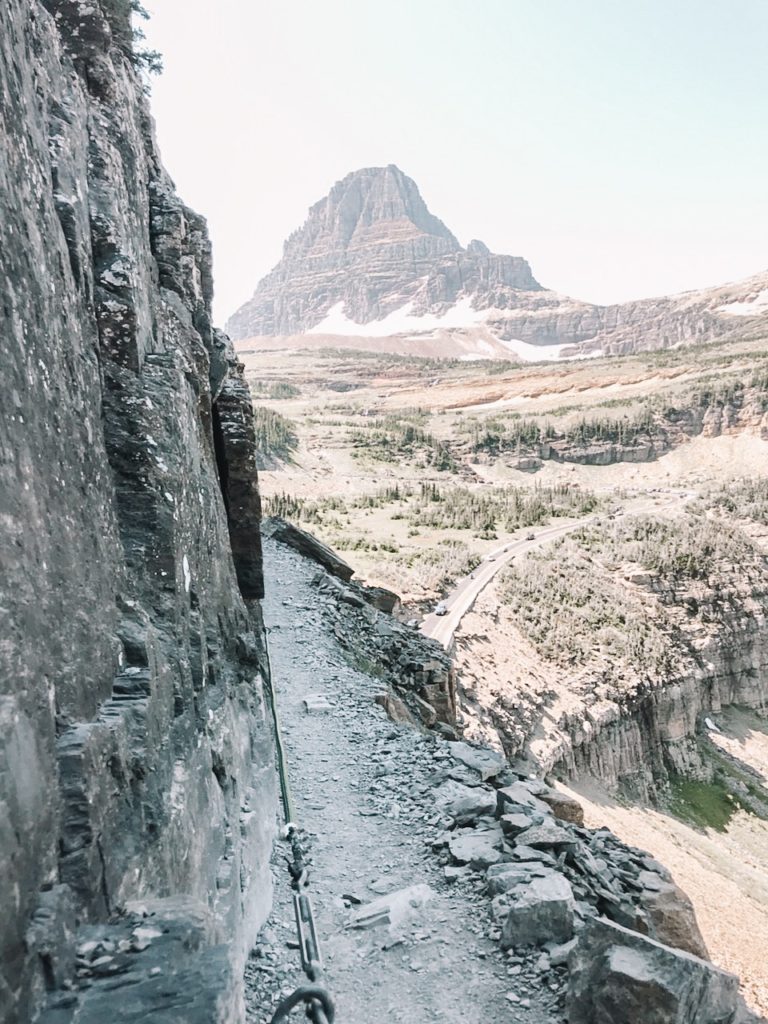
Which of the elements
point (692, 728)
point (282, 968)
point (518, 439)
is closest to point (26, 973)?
point (282, 968)

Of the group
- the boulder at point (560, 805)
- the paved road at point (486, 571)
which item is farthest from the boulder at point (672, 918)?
the paved road at point (486, 571)

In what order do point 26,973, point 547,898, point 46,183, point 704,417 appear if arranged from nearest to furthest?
point 26,973
point 46,183
point 547,898
point 704,417

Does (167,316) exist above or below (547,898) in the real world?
above

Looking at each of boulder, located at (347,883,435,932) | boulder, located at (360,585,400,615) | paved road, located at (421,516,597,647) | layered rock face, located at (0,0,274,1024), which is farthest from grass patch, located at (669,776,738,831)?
layered rock face, located at (0,0,274,1024)

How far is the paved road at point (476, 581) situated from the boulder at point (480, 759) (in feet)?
36.8

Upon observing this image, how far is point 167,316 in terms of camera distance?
19.8 feet

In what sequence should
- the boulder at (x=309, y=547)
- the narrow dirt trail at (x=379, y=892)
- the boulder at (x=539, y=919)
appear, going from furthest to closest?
the boulder at (x=309, y=547), the boulder at (x=539, y=919), the narrow dirt trail at (x=379, y=892)

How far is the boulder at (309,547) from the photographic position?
23656 mm

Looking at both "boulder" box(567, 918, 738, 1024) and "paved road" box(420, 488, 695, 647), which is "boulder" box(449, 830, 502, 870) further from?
"paved road" box(420, 488, 695, 647)

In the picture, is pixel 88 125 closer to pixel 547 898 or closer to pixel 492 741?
pixel 547 898

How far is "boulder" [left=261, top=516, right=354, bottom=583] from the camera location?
77.6 ft

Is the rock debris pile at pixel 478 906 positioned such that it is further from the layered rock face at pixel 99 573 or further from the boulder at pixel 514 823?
the layered rock face at pixel 99 573

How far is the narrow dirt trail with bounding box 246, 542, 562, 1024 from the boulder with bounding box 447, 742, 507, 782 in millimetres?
259

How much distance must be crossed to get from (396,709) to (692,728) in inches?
823
